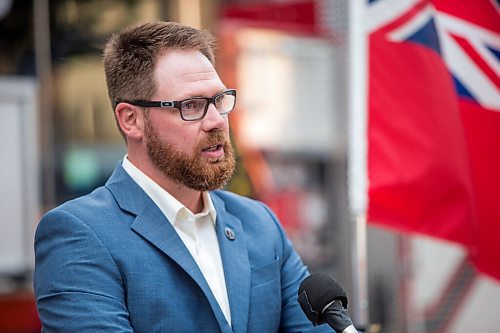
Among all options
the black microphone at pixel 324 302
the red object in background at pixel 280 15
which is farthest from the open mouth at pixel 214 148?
the red object in background at pixel 280 15

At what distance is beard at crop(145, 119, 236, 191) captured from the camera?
2.95 m

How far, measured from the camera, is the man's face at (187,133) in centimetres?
296

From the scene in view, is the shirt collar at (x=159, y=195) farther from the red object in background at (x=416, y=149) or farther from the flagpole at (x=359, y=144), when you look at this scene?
the red object in background at (x=416, y=149)

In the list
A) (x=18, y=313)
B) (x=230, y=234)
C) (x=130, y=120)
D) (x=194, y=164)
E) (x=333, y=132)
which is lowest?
(x=18, y=313)

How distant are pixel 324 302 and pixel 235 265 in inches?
18.1

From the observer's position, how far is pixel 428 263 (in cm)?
998

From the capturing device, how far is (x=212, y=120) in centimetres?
296

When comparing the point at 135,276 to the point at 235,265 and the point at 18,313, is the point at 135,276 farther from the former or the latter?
the point at 18,313

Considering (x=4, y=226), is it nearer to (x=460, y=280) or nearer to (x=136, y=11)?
(x=136, y=11)

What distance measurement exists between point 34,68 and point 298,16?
3089 millimetres

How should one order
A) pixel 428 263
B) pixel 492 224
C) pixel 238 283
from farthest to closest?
pixel 428 263, pixel 492 224, pixel 238 283

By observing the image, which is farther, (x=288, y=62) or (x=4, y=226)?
(x=288, y=62)

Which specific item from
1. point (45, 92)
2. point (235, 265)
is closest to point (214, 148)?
point (235, 265)

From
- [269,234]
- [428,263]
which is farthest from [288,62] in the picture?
[269,234]
